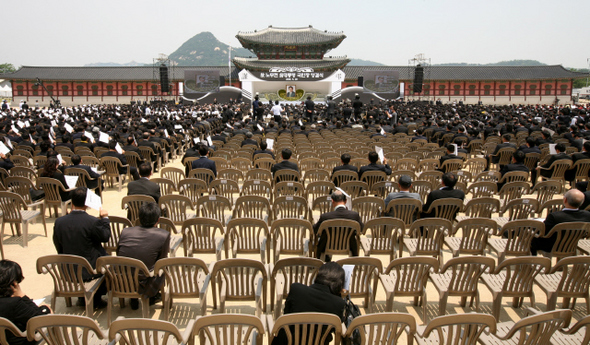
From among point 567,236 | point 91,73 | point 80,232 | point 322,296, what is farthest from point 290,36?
point 322,296

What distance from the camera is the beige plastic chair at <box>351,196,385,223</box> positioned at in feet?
17.9

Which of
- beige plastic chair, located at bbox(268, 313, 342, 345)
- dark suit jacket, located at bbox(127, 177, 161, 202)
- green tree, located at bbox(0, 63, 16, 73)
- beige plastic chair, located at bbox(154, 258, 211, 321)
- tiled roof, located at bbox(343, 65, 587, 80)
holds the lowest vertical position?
beige plastic chair, located at bbox(154, 258, 211, 321)

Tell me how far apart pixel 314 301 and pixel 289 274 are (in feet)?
2.71

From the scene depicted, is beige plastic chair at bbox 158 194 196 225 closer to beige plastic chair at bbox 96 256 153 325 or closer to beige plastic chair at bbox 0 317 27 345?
beige plastic chair at bbox 96 256 153 325

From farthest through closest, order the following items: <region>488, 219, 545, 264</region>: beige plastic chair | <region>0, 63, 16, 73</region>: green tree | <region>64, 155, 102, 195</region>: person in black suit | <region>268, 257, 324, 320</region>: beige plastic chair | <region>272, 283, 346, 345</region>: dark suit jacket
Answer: <region>0, 63, 16, 73</region>: green tree, <region>64, 155, 102, 195</region>: person in black suit, <region>488, 219, 545, 264</region>: beige plastic chair, <region>268, 257, 324, 320</region>: beige plastic chair, <region>272, 283, 346, 345</region>: dark suit jacket

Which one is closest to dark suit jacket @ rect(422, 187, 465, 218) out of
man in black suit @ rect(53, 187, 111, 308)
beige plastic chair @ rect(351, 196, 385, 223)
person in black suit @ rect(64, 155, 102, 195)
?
beige plastic chair @ rect(351, 196, 385, 223)

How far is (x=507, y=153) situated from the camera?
9977 millimetres

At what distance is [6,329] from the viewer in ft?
8.64

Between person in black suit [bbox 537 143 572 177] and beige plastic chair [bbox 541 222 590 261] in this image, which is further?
person in black suit [bbox 537 143 572 177]

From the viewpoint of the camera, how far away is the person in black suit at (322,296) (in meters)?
2.81

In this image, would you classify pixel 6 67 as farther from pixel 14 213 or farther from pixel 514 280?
pixel 514 280

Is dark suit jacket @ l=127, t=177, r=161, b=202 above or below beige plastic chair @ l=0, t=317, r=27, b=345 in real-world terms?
above

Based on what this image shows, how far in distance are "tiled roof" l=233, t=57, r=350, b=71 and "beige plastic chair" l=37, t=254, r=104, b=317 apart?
132ft

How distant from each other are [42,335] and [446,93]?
46.4m
